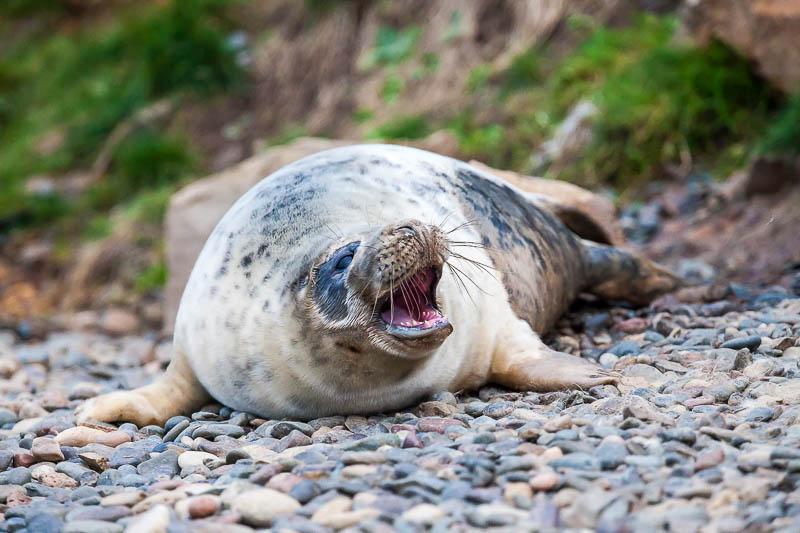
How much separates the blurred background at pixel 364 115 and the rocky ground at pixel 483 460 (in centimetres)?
195

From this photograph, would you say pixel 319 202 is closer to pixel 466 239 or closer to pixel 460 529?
pixel 466 239

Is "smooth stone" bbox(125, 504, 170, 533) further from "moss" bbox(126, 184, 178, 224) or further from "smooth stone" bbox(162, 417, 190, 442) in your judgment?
"moss" bbox(126, 184, 178, 224)

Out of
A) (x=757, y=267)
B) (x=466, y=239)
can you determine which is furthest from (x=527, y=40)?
(x=466, y=239)

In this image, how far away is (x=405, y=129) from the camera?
806cm

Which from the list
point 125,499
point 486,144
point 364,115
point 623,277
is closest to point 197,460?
point 125,499

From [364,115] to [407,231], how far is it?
601 centimetres

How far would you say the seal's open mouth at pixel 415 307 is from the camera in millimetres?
2953

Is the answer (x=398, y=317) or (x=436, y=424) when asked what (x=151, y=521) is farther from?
(x=398, y=317)

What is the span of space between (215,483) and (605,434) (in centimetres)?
105

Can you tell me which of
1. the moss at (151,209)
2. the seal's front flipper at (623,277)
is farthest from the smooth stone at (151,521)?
the moss at (151,209)

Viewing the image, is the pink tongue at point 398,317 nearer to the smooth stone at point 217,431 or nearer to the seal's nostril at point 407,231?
the seal's nostril at point 407,231

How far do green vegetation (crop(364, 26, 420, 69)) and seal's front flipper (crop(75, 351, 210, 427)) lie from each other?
233 inches

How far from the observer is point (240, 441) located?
3.04 meters

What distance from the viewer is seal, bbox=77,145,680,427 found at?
2996 mm
